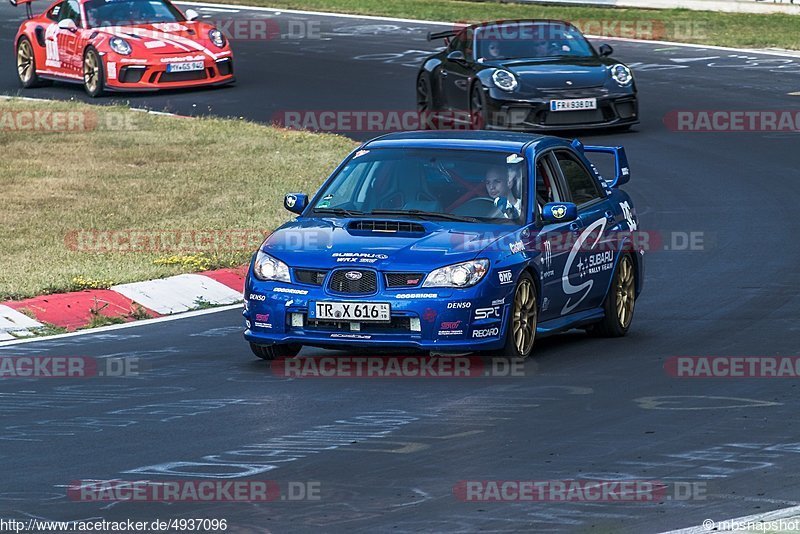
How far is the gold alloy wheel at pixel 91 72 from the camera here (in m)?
25.6

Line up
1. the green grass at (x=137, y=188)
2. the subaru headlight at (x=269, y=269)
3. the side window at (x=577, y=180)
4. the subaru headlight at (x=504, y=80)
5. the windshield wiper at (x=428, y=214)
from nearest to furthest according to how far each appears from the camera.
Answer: the subaru headlight at (x=269, y=269) → the windshield wiper at (x=428, y=214) → the side window at (x=577, y=180) → the green grass at (x=137, y=188) → the subaru headlight at (x=504, y=80)

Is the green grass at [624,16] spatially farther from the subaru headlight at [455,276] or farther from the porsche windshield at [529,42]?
the subaru headlight at [455,276]

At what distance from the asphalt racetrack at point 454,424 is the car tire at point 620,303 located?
0.15 metres

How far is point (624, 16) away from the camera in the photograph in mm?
34312

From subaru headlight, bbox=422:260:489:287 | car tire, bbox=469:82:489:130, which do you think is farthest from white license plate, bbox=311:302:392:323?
car tire, bbox=469:82:489:130

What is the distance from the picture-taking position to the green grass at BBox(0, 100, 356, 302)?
14852 millimetres

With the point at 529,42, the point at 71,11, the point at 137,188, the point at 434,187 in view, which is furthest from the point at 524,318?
the point at 71,11

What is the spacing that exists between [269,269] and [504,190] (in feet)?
5.40

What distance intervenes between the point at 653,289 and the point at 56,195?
705 cm

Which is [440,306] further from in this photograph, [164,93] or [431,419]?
[164,93]

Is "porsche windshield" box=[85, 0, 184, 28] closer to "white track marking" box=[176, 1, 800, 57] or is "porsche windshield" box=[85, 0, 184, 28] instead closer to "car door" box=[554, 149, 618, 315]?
"white track marking" box=[176, 1, 800, 57]

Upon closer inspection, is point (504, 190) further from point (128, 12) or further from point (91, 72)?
point (128, 12)

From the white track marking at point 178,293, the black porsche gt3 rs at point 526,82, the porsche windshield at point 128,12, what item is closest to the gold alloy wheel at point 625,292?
the white track marking at point 178,293

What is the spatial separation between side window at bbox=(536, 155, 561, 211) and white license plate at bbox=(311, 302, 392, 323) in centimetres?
171
